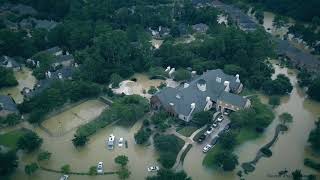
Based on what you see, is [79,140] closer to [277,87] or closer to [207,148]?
[207,148]

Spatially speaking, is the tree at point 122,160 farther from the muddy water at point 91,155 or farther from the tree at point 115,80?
the tree at point 115,80

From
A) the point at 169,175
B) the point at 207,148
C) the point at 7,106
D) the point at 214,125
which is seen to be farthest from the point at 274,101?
the point at 7,106

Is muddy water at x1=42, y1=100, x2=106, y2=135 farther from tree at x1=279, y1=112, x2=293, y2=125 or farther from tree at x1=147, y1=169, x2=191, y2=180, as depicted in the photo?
tree at x1=279, y1=112, x2=293, y2=125

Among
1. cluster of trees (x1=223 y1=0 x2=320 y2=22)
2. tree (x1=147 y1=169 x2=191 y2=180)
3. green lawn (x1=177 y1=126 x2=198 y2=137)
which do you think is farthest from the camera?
cluster of trees (x1=223 y1=0 x2=320 y2=22)

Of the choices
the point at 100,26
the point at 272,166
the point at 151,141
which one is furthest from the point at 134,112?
the point at 100,26

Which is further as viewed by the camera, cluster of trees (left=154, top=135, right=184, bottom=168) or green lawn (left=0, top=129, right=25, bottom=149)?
green lawn (left=0, top=129, right=25, bottom=149)

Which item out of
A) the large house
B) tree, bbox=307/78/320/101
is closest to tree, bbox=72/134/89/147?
the large house

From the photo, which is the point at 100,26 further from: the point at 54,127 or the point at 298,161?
the point at 298,161
